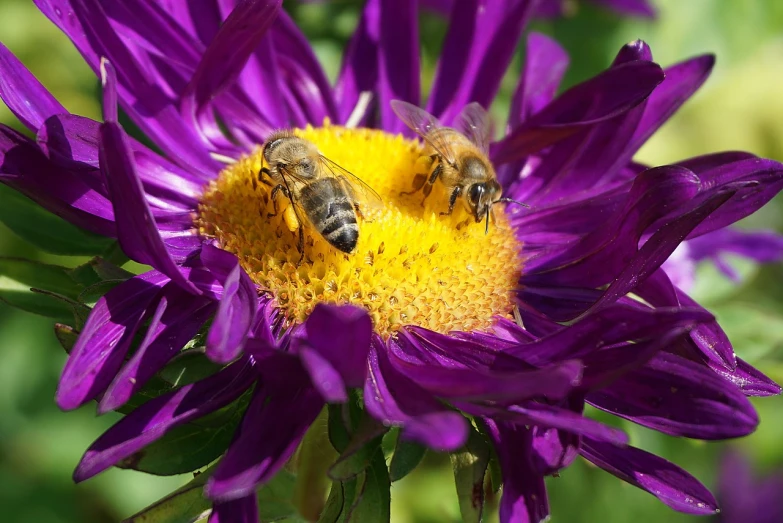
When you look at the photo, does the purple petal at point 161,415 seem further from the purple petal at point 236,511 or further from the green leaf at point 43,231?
the green leaf at point 43,231

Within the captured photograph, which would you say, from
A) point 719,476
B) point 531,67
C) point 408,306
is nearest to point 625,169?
point 531,67

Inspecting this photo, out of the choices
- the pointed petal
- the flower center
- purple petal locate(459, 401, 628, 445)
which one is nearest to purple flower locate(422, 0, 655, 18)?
the pointed petal

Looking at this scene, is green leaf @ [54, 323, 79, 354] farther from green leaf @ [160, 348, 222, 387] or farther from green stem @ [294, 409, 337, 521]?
green stem @ [294, 409, 337, 521]

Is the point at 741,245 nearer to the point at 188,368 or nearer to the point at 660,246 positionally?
the point at 660,246

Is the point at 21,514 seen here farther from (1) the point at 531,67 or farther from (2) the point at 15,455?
(1) the point at 531,67

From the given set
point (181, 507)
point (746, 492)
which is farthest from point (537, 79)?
point (746, 492)

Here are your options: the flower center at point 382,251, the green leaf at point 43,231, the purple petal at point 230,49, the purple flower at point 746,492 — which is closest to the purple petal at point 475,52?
the flower center at point 382,251
